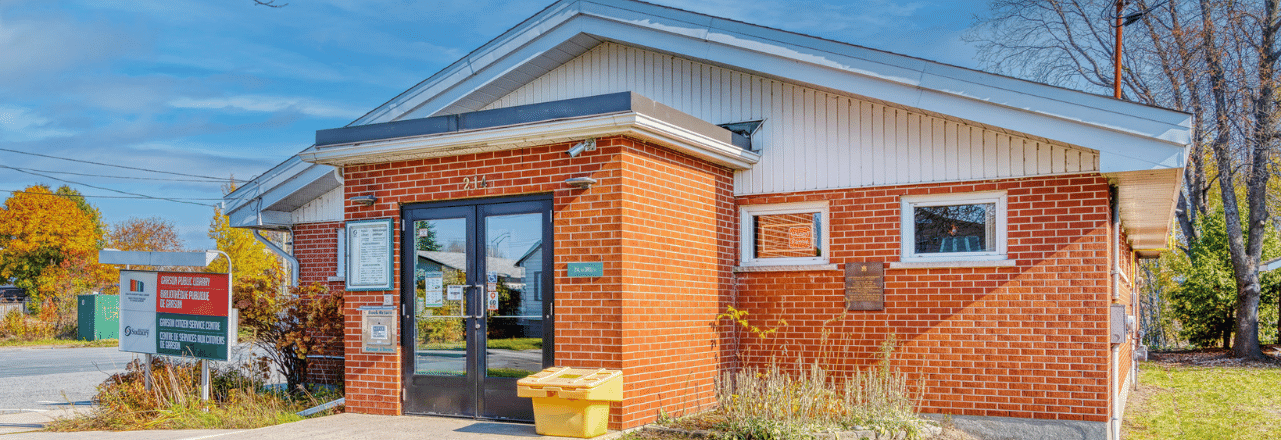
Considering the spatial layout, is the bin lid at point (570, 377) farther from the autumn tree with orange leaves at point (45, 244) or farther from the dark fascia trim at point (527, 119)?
the autumn tree with orange leaves at point (45, 244)

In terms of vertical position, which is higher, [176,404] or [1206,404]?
[176,404]

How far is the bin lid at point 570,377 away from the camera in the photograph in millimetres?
7828

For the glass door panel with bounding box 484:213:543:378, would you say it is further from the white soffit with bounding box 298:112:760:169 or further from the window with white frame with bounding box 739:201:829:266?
the window with white frame with bounding box 739:201:829:266

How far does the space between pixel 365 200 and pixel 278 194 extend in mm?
4785

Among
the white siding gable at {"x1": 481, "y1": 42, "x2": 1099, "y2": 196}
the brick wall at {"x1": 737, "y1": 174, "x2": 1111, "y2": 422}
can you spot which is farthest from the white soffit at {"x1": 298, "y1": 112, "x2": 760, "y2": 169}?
the brick wall at {"x1": 737, "y1": 174, "x2": 1111, "y2": 422}

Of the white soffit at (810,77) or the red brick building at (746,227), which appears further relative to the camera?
the red brick building at (746,227)

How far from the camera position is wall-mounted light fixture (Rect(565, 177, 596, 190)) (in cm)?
850

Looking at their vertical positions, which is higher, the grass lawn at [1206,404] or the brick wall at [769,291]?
the brick wall at [769,291]

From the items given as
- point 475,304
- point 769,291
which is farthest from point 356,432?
point 769,291

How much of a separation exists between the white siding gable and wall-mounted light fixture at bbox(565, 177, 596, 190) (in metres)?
2.40

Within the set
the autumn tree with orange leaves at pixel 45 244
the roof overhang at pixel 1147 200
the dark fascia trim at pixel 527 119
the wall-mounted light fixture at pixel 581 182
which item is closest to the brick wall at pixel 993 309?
the roof overhang at pixel 1147 200

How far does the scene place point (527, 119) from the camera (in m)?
8.65

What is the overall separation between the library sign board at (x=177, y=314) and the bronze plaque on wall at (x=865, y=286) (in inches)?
260

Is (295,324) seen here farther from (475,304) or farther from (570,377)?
(570,377)
